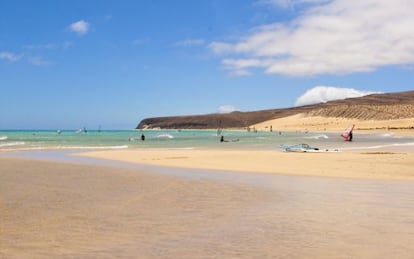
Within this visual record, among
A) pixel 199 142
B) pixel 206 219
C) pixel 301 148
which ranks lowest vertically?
pixel 206 219

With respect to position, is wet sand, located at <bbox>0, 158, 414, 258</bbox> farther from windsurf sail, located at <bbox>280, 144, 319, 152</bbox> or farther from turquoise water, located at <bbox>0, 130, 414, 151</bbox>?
turquoise water, located at <bbox>0, 130, 414, 151</bbox>

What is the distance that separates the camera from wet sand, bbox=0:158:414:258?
8.55 meters

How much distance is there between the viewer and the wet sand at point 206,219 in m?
8.55

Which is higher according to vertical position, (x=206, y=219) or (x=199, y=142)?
(x=199, y=142)

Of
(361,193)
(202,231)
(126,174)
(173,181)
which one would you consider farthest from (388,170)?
(202,231)

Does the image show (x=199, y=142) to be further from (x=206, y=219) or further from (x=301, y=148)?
(x=206, y=219)

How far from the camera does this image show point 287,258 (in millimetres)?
7996

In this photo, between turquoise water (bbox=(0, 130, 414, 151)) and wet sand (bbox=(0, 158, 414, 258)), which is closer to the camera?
wet sand (bbox=(0, 158, 414, 258))

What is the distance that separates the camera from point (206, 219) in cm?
1141

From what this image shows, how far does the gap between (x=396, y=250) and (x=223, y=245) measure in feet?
9.73

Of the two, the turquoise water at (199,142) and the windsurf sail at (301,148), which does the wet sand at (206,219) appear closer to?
the windsurf sail at (301,148)

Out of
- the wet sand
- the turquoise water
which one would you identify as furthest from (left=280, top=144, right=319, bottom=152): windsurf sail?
the wet sand

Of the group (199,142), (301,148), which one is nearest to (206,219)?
(301,148)

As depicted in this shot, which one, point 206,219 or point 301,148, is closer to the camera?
point 206,219
